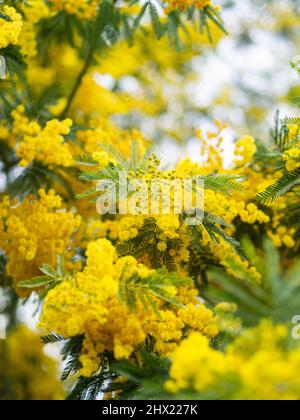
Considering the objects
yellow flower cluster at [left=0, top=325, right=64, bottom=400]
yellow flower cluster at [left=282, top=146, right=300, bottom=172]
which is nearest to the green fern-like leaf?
yellow flower cluster at [left=282, top=146, right=300, bottom=172]


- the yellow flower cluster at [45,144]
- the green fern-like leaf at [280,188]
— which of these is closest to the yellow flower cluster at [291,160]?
the green fern-like leaf at [280,188]

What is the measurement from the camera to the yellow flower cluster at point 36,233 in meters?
4.19

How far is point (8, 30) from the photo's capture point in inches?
149

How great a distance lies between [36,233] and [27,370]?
8.77 feet

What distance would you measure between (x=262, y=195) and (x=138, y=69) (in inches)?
195

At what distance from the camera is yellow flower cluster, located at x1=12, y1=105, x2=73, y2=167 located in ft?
14.5

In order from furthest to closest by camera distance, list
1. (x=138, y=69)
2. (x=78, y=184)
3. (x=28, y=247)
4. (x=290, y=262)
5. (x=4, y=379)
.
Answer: (x=138, y=69) → (x=4, y=379) → (x=78, y=184) → (x=290, y=262) → (x=28, y=247)

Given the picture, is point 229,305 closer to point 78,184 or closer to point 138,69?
point 78,184

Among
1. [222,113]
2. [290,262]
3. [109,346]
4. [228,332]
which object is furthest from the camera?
[222,113]

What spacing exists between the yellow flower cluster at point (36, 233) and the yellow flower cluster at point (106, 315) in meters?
1.14

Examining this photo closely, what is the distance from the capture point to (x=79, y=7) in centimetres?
510

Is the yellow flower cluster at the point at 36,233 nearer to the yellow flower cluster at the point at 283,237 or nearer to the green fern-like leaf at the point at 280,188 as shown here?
the green fern-like leaf at the point at 280,188

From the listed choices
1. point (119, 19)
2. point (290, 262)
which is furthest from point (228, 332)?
point (119, 19)

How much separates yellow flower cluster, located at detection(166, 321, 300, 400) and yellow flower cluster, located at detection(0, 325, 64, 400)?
390cm
